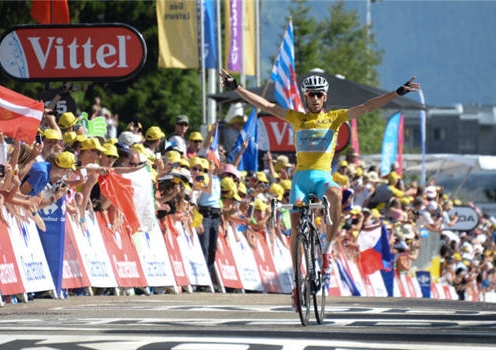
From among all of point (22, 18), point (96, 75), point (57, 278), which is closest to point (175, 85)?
point (22, 18)

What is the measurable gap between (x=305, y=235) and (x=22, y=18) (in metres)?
27.9

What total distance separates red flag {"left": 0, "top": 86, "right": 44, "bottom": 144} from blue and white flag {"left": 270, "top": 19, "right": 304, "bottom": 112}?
9.94 m

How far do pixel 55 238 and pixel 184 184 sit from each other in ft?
11.1

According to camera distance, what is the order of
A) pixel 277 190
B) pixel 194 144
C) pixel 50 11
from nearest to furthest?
pixel 50 11
pixel 194 144
pixel 277 190

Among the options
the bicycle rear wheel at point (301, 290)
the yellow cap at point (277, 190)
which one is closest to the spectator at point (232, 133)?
the yellow cap at point (277, 190)

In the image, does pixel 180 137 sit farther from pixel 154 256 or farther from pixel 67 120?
pixel 67 120

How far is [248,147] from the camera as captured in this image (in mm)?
25594

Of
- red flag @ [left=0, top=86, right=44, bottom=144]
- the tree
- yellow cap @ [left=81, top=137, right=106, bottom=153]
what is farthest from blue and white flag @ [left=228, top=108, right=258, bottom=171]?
the tree

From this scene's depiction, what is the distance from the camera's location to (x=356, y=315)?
14266 mm

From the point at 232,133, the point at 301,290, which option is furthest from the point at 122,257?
the point at 232,133

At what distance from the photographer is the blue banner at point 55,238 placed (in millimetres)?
16719

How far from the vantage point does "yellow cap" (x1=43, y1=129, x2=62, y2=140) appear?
16516 millimetres

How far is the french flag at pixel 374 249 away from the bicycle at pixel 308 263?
14.8 m

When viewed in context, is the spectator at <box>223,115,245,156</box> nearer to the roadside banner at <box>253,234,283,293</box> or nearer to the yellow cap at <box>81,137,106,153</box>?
the roadside banner at <box>253,234,283,293</box>
